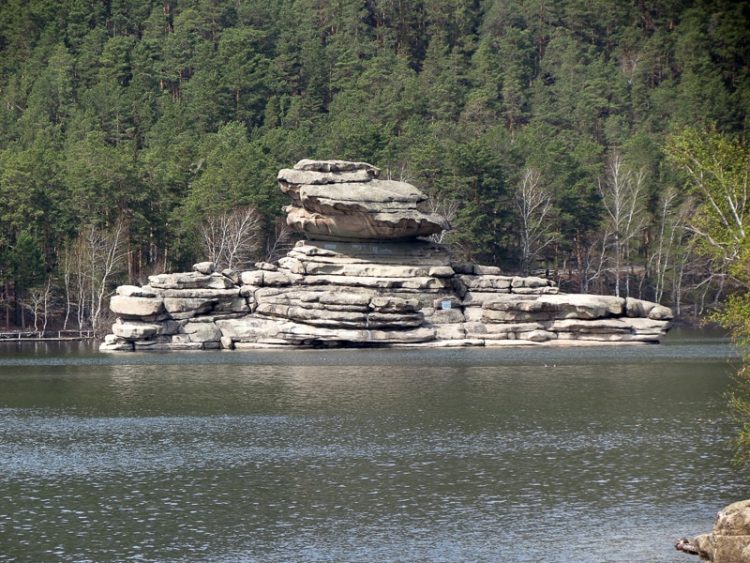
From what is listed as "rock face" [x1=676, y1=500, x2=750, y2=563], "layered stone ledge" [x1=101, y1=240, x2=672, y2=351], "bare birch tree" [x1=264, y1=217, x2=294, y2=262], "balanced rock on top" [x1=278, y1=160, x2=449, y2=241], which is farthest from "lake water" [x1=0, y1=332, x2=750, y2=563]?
"bare birch tree" [x1=264, y1=217, x2=294, y2=262]

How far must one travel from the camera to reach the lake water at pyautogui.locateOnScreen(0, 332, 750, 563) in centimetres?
3525

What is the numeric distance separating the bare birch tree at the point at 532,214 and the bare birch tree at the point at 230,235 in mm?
27235

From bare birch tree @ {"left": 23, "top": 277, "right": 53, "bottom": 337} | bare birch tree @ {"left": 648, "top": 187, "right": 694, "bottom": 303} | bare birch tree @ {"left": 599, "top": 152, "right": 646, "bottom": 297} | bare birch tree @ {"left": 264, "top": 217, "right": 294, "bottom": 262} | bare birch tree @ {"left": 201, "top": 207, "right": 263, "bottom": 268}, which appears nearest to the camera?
bare birch tree @ {"left": 23, "top": 277, "right": 53, "bottom": 337}

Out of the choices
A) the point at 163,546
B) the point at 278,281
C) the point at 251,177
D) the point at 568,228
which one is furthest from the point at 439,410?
the point at 568,228

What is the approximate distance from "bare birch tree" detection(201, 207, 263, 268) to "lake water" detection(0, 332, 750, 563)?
117ft

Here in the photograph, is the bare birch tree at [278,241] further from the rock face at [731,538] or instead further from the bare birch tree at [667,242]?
the rock face at [731,538]

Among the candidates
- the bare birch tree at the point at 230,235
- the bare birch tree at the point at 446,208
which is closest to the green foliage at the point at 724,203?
the bare birch tree at the point at 230,235

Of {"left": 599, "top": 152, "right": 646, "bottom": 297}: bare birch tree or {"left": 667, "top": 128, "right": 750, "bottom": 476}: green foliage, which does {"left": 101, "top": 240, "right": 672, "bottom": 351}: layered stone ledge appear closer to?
{"left": 599, "top": 152, "right": 646, "bottom": 297}: bare birch tree

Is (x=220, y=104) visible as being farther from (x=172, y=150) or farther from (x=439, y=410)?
(x=439, y=410)

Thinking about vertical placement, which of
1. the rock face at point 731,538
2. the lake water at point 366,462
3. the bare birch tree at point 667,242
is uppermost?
the bare birch tree at point 667,242

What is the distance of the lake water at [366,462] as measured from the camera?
35250 mm

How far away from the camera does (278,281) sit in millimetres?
97188

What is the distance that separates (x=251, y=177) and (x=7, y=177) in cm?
2271

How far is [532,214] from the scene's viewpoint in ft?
432
